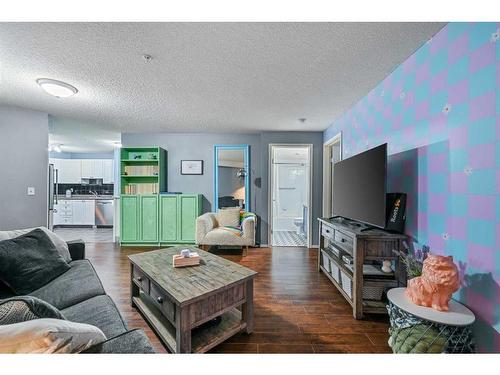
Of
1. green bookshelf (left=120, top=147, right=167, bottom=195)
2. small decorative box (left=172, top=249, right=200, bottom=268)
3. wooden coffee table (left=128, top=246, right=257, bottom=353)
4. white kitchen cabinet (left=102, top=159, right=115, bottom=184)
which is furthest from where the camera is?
white kitchen cabinet (left=102, top=159, right=115, bottom=184)

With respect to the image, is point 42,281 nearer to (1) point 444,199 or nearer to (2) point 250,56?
(2) point 250,56

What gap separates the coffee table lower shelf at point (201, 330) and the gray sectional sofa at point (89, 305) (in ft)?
1.29

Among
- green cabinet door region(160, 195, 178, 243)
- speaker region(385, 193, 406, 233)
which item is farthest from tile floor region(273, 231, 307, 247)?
speaker region(385, 193, 406, 233)

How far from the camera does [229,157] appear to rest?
4.48 m

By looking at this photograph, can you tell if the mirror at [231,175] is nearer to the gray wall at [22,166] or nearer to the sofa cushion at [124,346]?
the gray wall at [22,166]

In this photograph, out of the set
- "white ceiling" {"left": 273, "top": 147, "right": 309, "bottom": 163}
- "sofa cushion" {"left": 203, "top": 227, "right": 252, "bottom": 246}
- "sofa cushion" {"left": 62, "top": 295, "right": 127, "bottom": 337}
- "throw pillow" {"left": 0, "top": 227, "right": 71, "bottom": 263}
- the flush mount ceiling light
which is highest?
the flush mount ceiling light

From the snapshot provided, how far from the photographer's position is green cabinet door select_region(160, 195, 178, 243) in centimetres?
407

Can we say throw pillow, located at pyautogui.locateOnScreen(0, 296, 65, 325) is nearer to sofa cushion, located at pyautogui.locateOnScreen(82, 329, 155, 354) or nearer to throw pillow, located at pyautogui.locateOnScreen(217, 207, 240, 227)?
sofa cushion, located at pyautogui.locateOnScreen(82, 329, 155, 354)

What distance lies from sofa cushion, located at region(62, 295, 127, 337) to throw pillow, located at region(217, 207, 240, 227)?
8.70ft

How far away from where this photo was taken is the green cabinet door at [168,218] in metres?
4.07

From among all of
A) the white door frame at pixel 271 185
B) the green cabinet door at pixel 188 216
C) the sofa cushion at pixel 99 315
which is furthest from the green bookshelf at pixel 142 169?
the sofa cushion at pixel 99 315

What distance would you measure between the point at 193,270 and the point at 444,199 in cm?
188

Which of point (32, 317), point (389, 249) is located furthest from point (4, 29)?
point (389, 249)
